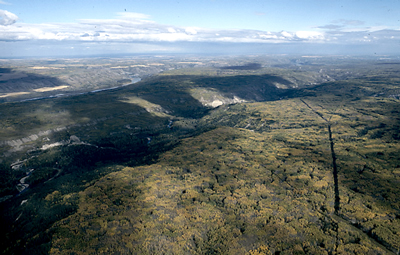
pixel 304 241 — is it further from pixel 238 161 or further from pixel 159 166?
pixel 159 166

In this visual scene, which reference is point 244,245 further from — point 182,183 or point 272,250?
point 182,183

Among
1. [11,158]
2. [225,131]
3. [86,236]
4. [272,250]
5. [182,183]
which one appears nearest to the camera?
[272,250]

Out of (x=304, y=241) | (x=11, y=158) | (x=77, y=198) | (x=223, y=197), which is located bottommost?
(x=11, y=158)

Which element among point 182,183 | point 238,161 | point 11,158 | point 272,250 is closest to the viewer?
point 272,250

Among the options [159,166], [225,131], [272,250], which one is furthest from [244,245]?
[225,131]

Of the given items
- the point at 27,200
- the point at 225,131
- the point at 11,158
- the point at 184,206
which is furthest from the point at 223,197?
the point at 11,158

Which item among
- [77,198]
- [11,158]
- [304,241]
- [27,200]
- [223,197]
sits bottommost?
[11,158]

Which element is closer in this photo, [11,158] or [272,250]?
[272,250]

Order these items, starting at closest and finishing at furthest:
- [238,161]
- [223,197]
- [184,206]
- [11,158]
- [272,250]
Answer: [272,250], [184,206], [223,197], [238,161], [11,158]

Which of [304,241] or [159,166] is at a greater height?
[304,241]
